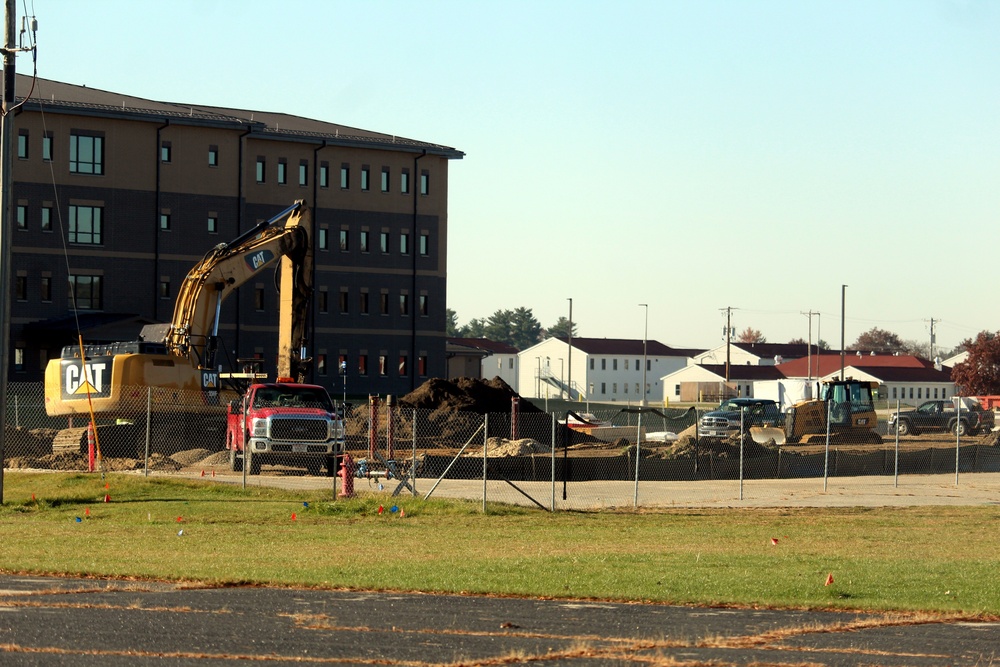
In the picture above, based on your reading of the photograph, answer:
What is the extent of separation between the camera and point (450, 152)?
78438 mm

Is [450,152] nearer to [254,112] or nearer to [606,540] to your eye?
[254,112]

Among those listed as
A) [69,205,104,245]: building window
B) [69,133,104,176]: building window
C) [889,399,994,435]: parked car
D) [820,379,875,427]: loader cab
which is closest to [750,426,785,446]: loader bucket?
[820,379,875,427]: loader cab

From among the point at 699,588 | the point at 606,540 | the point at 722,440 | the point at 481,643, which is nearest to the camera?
the point at 481,643

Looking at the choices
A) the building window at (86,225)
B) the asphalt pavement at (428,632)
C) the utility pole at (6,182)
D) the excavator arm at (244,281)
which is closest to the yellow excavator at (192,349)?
the excavator arm at (244,281)

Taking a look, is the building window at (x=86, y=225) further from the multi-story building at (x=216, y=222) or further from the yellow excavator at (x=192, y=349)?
the yellow excavator at (x=192, y=349)

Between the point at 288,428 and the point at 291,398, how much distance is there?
109 cm

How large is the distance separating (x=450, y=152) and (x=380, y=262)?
24.9 feet

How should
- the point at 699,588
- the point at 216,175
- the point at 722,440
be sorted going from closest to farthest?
the point at 699,588
the point at 722,440
the point at 216,175

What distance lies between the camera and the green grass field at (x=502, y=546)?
571 inches

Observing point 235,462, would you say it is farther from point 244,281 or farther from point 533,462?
point 244,281

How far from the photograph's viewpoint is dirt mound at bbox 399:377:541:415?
50938 millimetres

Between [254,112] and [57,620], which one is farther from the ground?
[254,112]

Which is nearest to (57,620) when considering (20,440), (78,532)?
(78,532)

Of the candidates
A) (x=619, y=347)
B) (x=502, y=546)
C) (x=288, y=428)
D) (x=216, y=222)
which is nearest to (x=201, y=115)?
(x=216, y=222)
